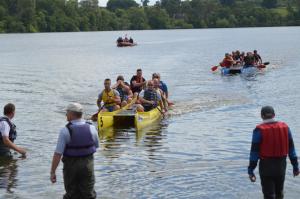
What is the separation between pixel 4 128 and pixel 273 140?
21.0ft

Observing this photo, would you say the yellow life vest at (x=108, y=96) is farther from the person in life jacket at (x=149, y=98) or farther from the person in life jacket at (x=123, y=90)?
the person in life jacket at (x=149, y=98)

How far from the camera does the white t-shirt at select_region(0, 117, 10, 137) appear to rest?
12.5 meters

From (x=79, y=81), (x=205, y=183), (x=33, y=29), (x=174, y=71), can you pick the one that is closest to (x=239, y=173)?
(x=205, y=183)

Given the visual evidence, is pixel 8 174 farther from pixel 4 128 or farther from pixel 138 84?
pixel 138 84

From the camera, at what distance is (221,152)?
15.1 meters

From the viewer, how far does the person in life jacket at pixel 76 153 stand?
8.33m

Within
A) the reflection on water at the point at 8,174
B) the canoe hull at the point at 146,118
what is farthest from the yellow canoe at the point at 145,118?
the reflection on water at the point at 8,174

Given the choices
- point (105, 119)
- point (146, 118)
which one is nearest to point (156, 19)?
point (146, 118)

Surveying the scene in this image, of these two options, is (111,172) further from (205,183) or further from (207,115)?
(207,115)

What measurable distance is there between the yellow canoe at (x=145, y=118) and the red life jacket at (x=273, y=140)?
1017 centimetres

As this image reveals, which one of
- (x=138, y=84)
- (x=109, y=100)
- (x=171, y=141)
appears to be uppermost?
(x=138, y=84)

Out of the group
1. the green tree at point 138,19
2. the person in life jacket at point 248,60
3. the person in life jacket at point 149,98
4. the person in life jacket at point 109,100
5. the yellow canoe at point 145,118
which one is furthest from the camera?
the green tree at point 138,19

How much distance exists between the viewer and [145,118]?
19062 millimetres

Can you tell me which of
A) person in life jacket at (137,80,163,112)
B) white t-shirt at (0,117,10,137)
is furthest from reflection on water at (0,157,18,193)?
person in life jacket at (137,80,163,112)
